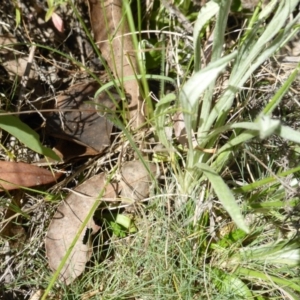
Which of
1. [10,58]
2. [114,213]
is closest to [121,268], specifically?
[114,213]

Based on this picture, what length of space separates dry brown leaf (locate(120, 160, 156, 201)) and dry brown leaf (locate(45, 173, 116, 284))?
0.04 meters

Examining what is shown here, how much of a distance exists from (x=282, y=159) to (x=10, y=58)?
32.4 inches

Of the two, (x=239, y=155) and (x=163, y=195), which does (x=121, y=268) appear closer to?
(x=163, y=195)

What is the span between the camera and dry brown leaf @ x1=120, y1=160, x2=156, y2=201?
139cm

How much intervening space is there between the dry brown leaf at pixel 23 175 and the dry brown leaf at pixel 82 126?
0.25 ft

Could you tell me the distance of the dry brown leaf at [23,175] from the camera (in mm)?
1386

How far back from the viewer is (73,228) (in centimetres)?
137

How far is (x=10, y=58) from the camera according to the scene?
1525mm

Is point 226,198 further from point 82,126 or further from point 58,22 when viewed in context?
point 58,22

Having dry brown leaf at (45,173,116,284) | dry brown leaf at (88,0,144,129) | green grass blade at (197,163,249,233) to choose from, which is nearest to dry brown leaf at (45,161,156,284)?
dry brown leaf at (45,173,116,284)

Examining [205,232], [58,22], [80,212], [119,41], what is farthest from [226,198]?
[58,22]

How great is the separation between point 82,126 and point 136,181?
0.70ft

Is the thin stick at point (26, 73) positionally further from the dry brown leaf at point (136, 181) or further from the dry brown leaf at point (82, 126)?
the dry brown leaf at point (136, 181)

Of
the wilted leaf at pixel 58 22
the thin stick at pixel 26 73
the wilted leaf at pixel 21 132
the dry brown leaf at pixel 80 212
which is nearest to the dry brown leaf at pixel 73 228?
the dry brown leaf at pixel 80 212
